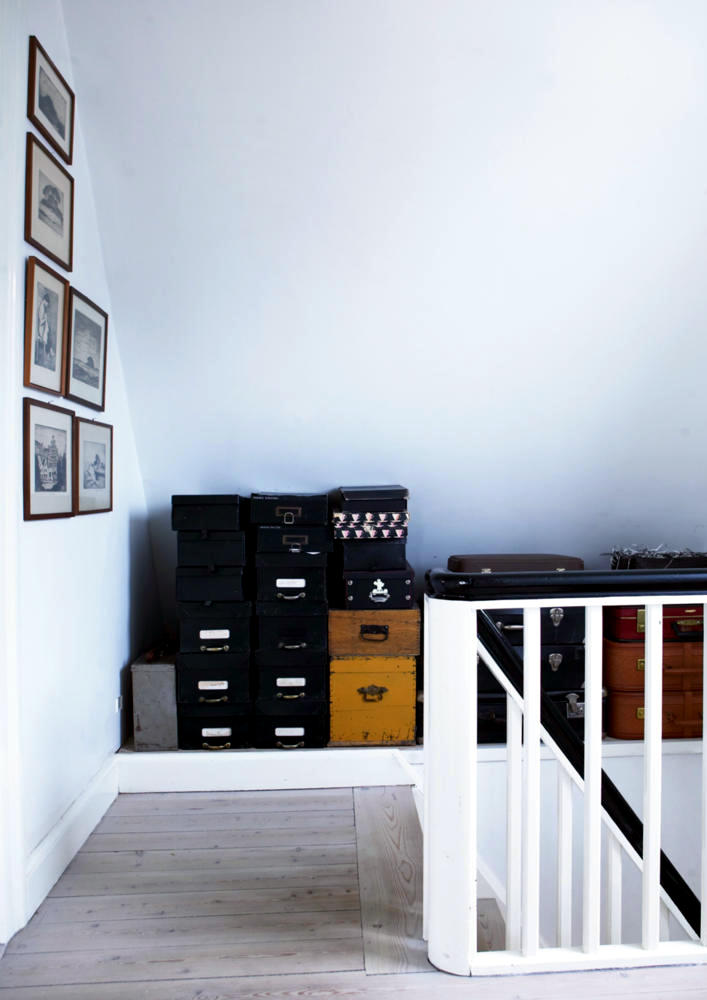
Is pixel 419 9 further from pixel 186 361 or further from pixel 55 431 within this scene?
pixel 55 431

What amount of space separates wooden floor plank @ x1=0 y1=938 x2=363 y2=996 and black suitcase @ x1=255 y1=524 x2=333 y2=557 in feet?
4.78

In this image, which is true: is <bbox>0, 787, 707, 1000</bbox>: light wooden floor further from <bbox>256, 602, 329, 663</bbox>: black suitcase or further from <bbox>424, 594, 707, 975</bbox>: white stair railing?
<bbox>256, 602, 329, 663</bbox>: black suitcase

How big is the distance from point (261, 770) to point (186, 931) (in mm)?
1018

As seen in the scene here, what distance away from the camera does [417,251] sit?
8.65 ft

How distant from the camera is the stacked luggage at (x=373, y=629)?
2.98m

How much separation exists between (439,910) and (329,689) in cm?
142

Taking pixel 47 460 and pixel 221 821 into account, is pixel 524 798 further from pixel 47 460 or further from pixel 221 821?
pixel 47 460

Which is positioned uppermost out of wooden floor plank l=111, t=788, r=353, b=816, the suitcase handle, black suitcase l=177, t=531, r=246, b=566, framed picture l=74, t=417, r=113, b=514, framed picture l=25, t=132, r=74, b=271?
framed picture l=25, t=132, r=74, b=271

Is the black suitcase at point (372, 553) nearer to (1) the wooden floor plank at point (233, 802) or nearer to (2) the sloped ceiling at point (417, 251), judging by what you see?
(2) the sloped ceiling at point (417, 251)

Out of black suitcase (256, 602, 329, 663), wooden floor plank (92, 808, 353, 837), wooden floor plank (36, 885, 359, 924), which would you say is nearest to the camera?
wooden floor plank (36, 885, 359, 924)

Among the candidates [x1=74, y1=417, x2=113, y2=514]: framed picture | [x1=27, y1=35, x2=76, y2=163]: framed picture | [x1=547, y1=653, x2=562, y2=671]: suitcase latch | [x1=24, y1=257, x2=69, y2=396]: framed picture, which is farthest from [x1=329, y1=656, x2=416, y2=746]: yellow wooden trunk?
[x1=27, y1=35, x2=76, y2=163]: framed picture

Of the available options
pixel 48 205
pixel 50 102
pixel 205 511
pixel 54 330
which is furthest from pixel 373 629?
pixel 50 102

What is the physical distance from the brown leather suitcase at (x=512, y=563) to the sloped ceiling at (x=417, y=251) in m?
0.33

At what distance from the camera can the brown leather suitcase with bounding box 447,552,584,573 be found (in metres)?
3.08
